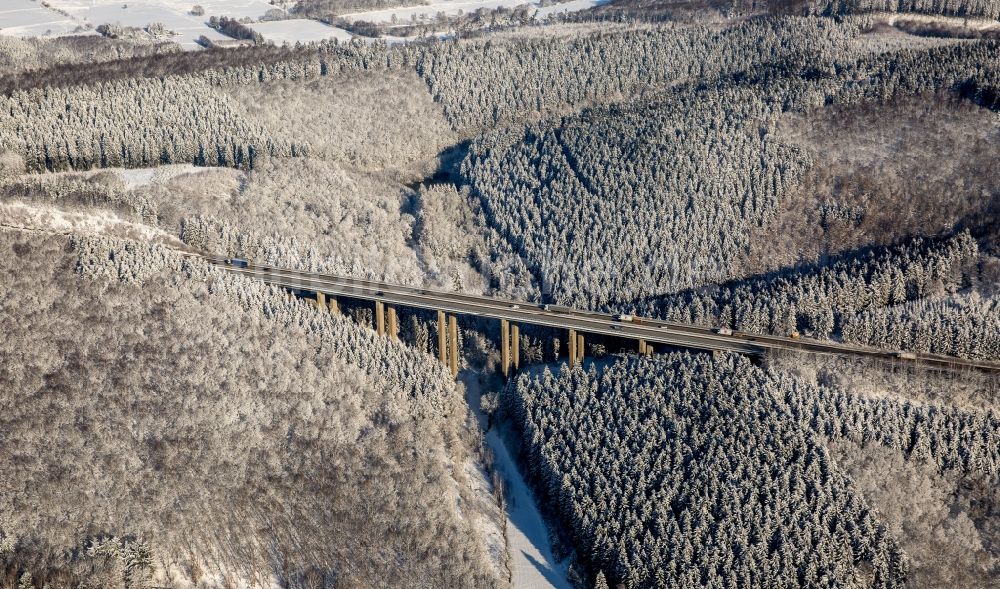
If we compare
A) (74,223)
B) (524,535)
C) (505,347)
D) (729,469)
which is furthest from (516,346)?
(74,223)

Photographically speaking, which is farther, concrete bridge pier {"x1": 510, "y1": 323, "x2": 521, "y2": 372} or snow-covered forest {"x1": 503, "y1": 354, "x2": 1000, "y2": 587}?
concrete bridge pier {"x1": 510, "y1": 323, "x2": 521, "y2": 372}

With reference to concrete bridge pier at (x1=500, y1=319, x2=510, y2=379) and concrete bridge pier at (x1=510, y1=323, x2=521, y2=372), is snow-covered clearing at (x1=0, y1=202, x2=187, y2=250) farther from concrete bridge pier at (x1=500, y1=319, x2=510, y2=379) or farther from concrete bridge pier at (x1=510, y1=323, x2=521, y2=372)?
concrete bridge pier at (x1=510, y1=323, x2=521, y2=372)

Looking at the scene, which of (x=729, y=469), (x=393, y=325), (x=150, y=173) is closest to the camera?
(x=729, y=469)

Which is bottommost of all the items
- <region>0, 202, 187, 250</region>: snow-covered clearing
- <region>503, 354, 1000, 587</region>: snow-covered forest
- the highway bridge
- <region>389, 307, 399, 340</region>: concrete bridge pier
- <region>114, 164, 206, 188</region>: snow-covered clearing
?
<region>503, 354, 1000, 587</region>: snow-covered forest

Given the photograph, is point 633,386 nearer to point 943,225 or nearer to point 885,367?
point 885,367

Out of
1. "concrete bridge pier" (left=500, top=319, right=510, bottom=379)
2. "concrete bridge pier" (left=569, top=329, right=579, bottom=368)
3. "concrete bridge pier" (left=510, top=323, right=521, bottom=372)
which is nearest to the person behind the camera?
"concrete bridge pier" (left=569, top=329, right=579, bottom=368)

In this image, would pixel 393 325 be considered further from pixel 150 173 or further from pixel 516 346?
pixel 150 173

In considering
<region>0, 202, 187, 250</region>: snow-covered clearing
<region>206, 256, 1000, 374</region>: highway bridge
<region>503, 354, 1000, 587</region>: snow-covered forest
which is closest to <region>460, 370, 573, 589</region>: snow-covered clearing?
<region>503, 354, 1000, 587</region>: snow-covered forest

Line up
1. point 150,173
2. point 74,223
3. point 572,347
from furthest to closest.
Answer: point 150,173 < point 74,223 < point 572,347
